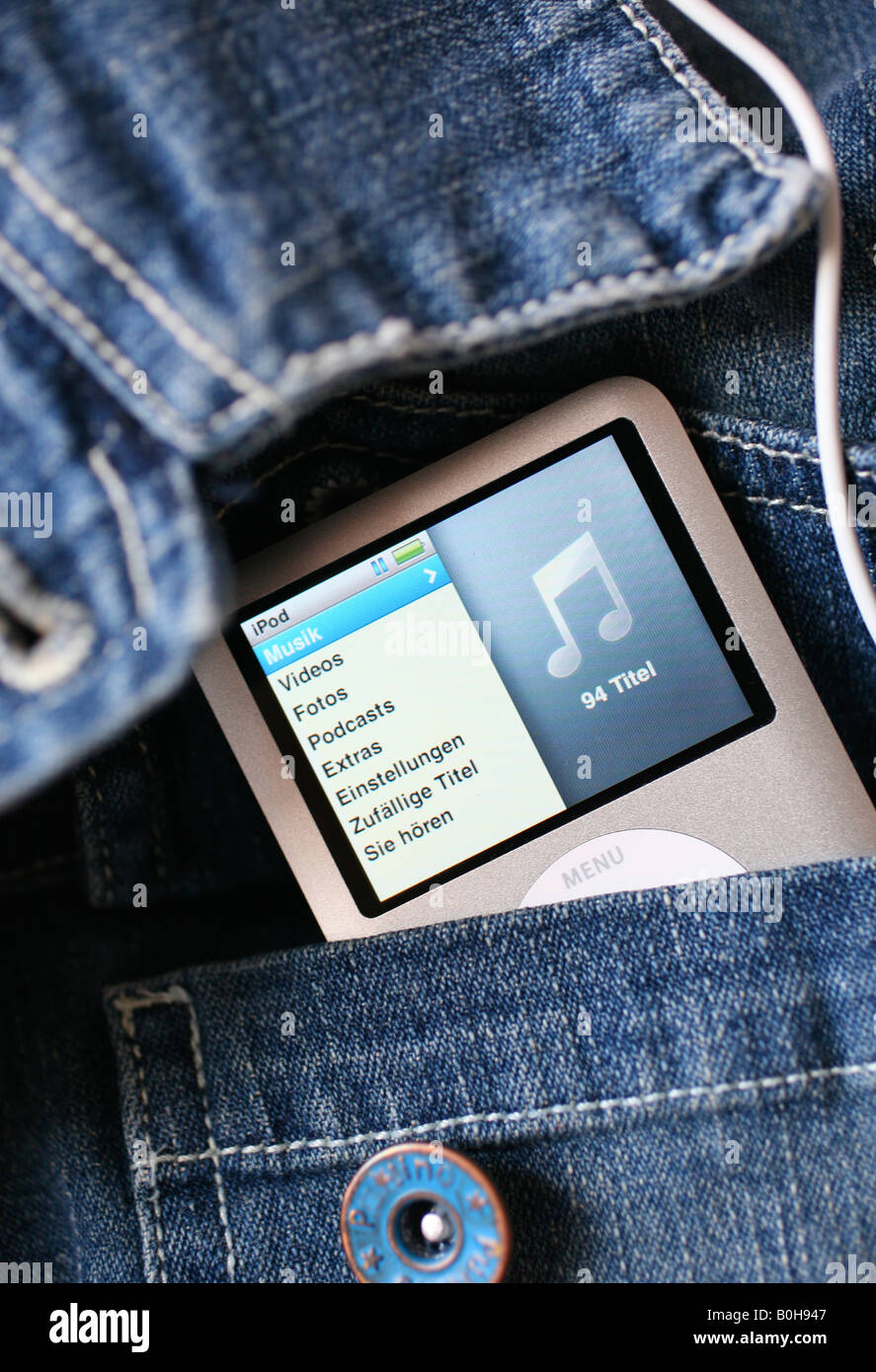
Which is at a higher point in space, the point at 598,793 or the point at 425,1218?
the point at 598,793

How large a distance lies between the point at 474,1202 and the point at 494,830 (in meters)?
0.16

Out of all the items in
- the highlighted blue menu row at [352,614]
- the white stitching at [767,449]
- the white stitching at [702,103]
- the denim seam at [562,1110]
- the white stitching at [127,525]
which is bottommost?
the denim seam at [562,1110]

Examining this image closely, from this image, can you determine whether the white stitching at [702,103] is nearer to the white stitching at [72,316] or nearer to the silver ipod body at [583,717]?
the silver ipod body at [583,717]

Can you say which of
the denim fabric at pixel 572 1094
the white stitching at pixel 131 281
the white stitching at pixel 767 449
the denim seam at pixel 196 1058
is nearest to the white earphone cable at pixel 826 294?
the white stitching at pixel 767 449

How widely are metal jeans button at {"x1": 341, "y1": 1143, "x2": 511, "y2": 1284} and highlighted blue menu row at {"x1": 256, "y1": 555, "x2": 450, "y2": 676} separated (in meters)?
0.22

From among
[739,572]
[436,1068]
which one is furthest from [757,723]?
[436,1068]

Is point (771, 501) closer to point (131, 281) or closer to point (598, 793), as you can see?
point (598, 793)

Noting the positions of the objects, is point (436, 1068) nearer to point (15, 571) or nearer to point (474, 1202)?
point (474, 1202)

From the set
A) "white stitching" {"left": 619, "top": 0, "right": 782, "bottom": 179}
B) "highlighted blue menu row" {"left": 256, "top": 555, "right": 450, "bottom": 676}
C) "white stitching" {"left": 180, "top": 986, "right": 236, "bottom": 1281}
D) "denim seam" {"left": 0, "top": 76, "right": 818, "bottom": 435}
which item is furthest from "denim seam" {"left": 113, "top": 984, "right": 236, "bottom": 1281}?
"white stitching" {"left": 619, "top": 0, "right": 782, "bottom": 179}

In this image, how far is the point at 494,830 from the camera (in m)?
0.46

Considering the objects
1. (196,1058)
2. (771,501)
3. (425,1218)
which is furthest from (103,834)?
(771,501)

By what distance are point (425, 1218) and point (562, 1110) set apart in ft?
0.24

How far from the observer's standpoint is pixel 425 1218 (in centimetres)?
41

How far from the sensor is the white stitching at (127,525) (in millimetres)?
309
